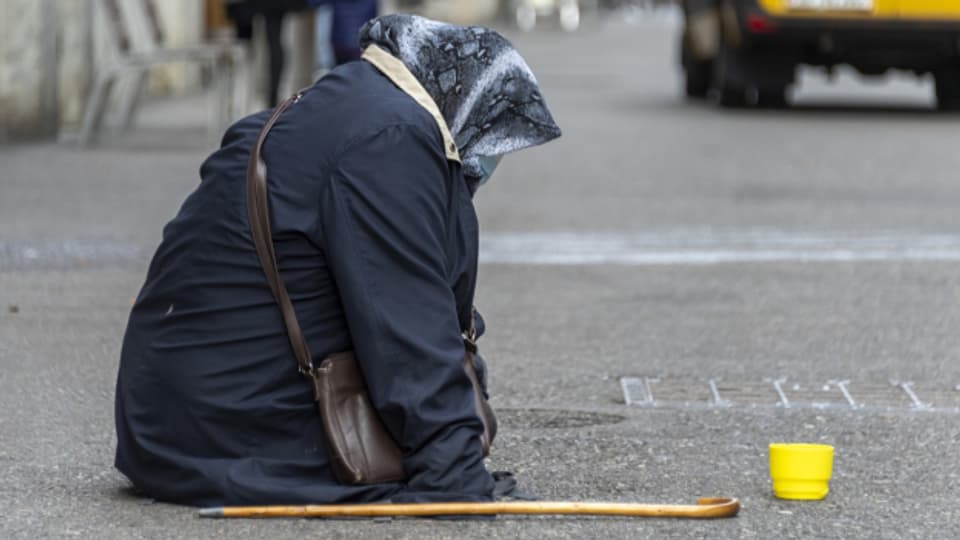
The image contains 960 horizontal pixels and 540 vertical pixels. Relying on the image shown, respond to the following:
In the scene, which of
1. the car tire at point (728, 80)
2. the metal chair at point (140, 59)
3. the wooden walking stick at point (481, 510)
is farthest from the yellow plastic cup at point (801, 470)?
the car tire at point (728, 80)

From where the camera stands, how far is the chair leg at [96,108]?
1358 cm

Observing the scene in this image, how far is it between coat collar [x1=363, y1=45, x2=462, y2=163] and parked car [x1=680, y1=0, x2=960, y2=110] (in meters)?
13.0

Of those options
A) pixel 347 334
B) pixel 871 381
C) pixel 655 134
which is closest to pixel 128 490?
pixel 347 334

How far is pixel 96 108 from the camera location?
1389 centimetres

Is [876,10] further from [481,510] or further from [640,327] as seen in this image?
[481,510]

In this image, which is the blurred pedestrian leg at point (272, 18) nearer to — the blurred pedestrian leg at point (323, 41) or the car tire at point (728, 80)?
the blurred pedestrian leg at point (323, 41)

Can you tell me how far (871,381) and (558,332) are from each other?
123cm

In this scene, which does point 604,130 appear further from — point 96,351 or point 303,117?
point 303,117

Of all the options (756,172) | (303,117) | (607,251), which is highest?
(303,117)

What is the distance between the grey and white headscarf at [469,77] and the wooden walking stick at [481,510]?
2.26 ft

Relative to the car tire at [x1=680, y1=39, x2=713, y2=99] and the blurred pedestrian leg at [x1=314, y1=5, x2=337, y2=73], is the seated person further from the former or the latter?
the car tire at [x1=680, y1=39, x2=713, y2=99]

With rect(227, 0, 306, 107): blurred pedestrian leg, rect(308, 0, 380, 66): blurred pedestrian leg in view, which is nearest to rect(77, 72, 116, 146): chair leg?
rect(227, 0, 306, 107): blurred pedestrian leg

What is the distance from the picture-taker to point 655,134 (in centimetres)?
1634

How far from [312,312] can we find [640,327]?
9.92 ft
